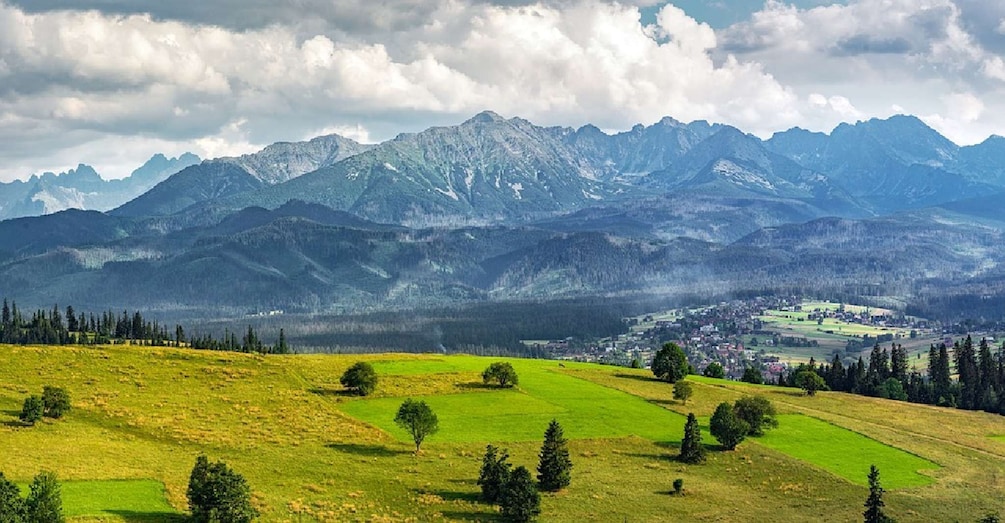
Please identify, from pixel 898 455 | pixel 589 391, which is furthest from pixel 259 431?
pixel 898 455

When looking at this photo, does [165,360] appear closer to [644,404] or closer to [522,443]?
[522,443]

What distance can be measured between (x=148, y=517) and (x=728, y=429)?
77927 millimetres

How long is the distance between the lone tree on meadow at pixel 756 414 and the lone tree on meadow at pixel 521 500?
52219 millimetres

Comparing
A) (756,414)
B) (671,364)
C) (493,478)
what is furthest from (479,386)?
(493,478)

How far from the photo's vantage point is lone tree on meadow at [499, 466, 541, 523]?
82.2 meters

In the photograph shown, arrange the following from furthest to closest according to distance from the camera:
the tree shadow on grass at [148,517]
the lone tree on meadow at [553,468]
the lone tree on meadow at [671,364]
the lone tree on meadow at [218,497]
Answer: the lone tree on meadow at [671,364] < the lone tree on meadow at [553,468] < the lone tree on meadow at [218,497] < the tree shadow on grass at [148,517]

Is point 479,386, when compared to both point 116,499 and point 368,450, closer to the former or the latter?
point 368,450

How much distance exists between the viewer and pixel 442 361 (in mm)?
174125

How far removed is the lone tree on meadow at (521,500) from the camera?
82.2 metres

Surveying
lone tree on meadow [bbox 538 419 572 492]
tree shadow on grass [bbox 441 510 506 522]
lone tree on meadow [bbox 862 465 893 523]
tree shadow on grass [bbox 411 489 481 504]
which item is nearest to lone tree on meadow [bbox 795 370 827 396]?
lone tree on meadow [bbox 862 465 893 523]

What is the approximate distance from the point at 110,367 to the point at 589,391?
82.9 meters

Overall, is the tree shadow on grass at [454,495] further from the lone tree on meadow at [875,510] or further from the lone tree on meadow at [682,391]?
the lone tree on meadow at [682,391]

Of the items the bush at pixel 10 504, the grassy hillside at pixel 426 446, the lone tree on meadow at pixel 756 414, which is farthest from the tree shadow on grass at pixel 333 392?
the bush at pixel 10 504

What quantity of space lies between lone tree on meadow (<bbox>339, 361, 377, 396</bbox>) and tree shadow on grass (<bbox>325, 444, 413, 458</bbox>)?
27.8m
